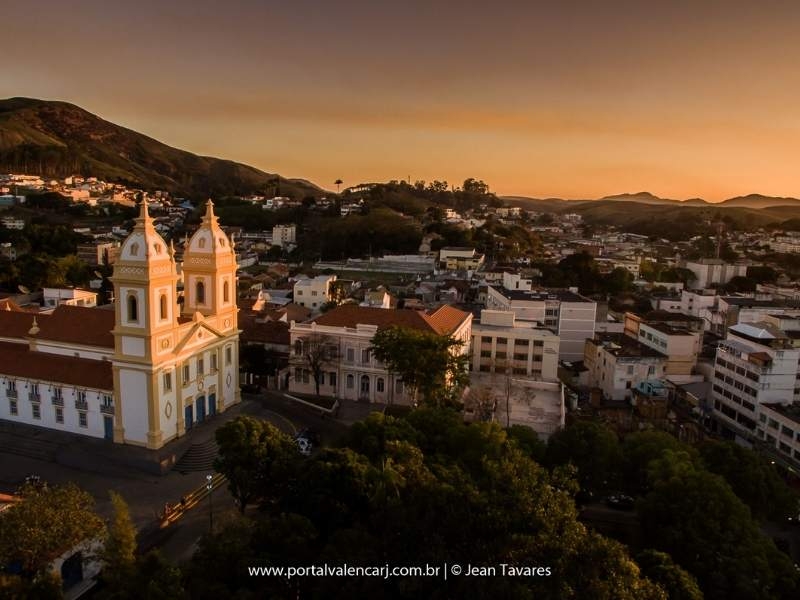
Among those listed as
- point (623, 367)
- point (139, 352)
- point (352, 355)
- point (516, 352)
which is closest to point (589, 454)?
point (352, 355)

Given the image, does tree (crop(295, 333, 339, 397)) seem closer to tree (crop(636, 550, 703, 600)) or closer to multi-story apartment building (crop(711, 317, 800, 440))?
tree (crop(636, 550, 703, 600))

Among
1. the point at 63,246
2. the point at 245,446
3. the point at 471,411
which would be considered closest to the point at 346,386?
the point at 471,411

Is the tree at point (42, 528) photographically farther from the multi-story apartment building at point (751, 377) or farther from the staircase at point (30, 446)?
the multi-story apartment building at point (751, 377)

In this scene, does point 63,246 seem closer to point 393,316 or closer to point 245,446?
point 393,316

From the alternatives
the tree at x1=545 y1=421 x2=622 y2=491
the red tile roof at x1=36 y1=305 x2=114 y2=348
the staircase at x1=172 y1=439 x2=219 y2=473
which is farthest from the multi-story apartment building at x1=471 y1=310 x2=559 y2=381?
the red tile roof at x1=36 y1=305 x2=114 y2=348

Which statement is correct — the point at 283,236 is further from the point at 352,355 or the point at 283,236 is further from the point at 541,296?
the point at 352,355

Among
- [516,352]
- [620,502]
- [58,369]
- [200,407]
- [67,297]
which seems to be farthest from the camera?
[67,297]
